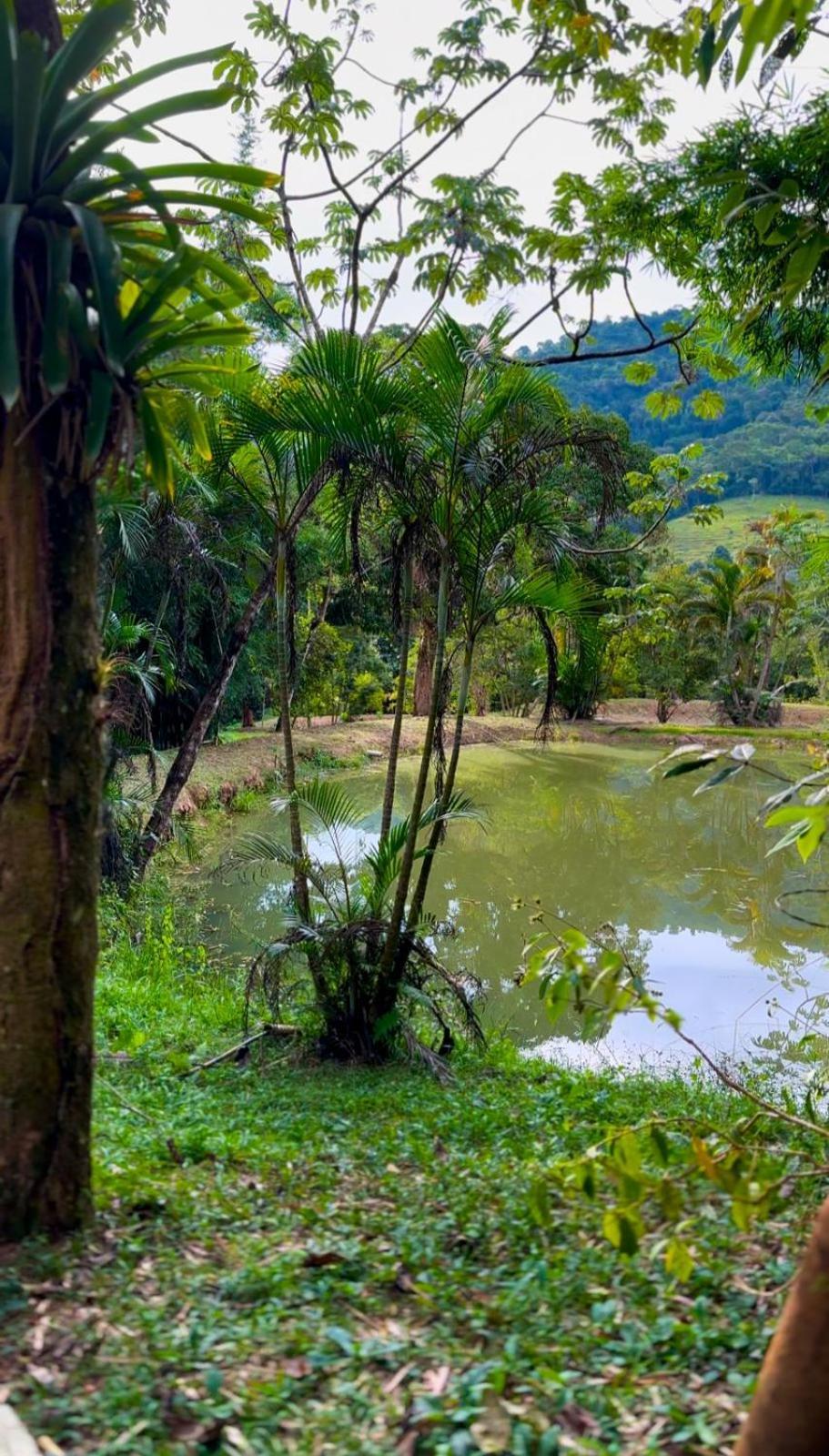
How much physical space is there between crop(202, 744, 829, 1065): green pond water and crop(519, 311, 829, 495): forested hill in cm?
3669

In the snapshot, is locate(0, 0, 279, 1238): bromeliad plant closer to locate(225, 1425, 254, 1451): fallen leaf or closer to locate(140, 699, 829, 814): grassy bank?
locate(225, 1425, 254, 1451): fallen leaf

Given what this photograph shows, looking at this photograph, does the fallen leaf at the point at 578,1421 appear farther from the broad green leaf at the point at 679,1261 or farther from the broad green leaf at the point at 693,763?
the broad green leaf at the point at 693,763

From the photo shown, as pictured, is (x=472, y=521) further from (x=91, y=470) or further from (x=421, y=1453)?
(x=421, y=1453)

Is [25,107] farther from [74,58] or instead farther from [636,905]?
[636,905]

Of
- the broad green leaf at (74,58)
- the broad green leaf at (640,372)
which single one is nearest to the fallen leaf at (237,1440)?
the broad green leaf at (74,58)

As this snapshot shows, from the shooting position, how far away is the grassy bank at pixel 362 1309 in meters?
1.61

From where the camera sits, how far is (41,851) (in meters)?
2.14

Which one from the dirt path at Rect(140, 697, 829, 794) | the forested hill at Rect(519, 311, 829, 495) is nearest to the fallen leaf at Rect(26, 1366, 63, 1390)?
the dirt path at Rect(140, 697, 829, 794)

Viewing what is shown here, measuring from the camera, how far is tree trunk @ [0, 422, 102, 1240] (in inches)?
83.4

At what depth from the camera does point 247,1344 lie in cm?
184

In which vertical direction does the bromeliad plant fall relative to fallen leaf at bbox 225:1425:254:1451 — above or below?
above

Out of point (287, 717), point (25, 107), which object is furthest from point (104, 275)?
point (287, 717)

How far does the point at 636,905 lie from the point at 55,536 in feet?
27.1

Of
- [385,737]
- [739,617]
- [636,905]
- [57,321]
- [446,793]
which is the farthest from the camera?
[739,617]
